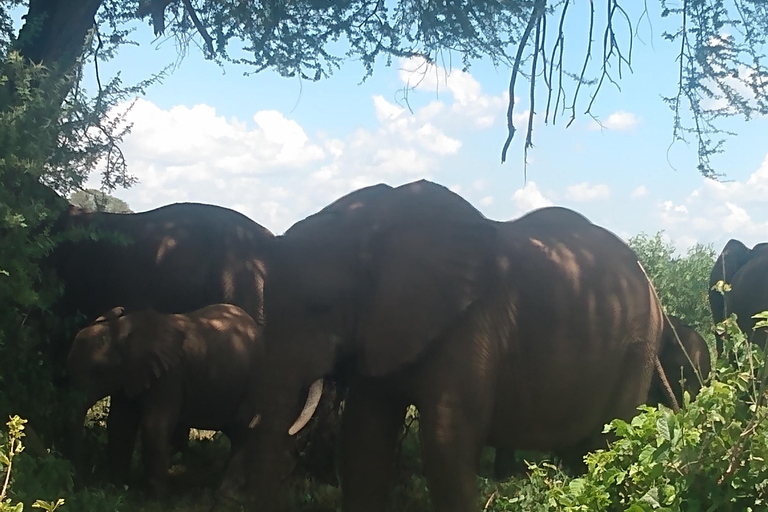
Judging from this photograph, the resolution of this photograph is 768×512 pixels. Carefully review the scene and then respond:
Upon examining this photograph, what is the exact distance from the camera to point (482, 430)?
545 cm

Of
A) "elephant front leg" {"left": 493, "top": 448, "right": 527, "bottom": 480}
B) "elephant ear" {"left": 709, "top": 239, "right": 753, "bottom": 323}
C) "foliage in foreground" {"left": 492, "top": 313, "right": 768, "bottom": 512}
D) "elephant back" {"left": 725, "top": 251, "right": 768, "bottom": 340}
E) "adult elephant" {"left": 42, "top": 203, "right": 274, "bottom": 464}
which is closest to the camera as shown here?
"foliage in foreground" {"left": 492, "top": 313, "right": 768, "bottom": 512}

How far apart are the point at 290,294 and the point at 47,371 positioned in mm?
3504

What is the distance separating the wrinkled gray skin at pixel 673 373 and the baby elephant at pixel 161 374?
262 cm

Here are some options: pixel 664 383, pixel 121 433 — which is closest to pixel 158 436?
pixel 121 433

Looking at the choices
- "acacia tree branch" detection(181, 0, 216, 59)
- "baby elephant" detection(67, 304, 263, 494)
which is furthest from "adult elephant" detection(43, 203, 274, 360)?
"acacia tree branch" detection(181, 0, 216, 59)

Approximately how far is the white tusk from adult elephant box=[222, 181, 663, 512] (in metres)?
0.02

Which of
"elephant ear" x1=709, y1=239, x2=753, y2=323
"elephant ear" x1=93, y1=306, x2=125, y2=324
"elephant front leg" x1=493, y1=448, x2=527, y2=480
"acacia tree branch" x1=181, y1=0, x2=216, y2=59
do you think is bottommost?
→ "elephant front leg" x1=493, y1=448, x2=527, y2=480

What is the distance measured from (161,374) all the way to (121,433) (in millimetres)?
669

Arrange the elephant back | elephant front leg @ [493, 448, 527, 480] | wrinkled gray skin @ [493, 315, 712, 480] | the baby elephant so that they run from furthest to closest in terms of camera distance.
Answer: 1. the elephant back
2. elephant front leg @ [493, 448, 527, 480]
3. the baby elephant
4. wrinkled gray skin @ [493, 315, 712, 480]

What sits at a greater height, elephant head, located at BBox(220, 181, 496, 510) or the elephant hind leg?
elephant head, located at BBox(220, 181, 496, 510)

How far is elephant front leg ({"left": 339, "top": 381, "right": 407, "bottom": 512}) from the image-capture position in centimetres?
579

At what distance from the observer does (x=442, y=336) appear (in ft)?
17.4

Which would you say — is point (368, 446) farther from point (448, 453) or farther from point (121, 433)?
point (121, 433)

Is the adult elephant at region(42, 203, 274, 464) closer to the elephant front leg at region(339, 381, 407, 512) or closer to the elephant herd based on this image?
the elephant herd
